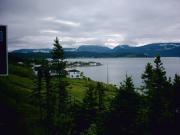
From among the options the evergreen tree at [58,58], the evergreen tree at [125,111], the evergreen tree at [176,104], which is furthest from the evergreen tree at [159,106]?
the evergreen tree at [58,58]

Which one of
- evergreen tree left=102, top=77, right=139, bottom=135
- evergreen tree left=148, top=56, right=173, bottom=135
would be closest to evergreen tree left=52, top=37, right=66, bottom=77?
evergreen tree left=102, top=77, right=139, bottom=135

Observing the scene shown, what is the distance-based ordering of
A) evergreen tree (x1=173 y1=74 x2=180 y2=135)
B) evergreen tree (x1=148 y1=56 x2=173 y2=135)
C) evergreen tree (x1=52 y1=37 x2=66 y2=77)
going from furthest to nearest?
evergreen tree (x1=52 y1=37 x2=66 y2=77), evergreen tree (x1=173 y1=74 x2=180 y2=135), evergreen tree (x1=148 y1=56 x2=173 y2=135)

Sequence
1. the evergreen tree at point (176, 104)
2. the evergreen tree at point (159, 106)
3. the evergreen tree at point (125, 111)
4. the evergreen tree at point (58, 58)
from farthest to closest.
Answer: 1. the evergreen tree at point (58, 58)
2. the evergreen tree at point (125, 111)
3. the evergreen tree at point (176, 104)
4. the evergreen tree at point (159, 106)

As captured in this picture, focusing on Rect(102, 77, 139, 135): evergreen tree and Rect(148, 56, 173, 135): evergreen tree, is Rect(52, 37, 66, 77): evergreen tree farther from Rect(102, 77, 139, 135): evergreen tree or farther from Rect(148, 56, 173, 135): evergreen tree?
Rect(148, 56, 173, 135): evergreen tree

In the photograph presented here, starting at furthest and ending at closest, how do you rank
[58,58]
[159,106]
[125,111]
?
[58,58]
[125,111]
[159,106]

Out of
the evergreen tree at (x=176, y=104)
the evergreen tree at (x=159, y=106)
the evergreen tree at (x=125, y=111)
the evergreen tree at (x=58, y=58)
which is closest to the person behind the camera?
the evergreen tree at (x=159, y=106)

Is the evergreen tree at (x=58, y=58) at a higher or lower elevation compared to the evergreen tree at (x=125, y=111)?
higher

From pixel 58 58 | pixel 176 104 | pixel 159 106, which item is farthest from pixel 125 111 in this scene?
pixel 58 58

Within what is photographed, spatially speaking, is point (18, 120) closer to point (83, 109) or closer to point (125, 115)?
point (83, 109)

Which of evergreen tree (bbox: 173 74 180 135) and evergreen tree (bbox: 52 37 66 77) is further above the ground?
evergreen tree (bbox: 52 37 66 77)

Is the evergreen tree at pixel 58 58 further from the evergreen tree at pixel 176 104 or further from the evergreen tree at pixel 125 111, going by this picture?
the evergreen tree at pixel 176 104

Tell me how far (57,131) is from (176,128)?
23.6 meters

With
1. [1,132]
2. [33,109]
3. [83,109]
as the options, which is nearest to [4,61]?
[1,132]

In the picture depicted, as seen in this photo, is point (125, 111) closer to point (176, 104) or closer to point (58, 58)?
point (176, 104)
